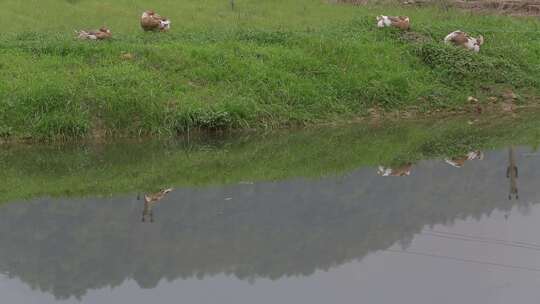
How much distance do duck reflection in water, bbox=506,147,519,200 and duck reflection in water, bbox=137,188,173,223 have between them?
12.9 ft

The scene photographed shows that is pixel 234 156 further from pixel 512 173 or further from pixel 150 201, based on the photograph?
pixel 512 173

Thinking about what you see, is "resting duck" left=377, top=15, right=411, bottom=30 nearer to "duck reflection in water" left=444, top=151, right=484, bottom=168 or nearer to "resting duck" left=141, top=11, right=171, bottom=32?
"resting duck" left=141, top=11, right=171, bottom=32

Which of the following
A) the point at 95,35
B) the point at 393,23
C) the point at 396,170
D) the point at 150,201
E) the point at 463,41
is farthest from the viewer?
the point at 393,23

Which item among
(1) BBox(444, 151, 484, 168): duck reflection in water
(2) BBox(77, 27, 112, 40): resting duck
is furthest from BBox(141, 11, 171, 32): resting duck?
(1) BBox(444, 151, 484, 168): duck reflection in water

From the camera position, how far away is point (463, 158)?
37.1 ft

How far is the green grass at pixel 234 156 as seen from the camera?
10180 millimetres

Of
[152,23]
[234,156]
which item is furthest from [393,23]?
[234,156]

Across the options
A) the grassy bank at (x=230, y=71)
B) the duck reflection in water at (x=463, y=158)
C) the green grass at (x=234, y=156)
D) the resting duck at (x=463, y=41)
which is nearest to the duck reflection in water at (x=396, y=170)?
the green grass at (x=234, y=156)

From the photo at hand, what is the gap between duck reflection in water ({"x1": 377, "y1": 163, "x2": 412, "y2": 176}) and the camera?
1045 centimetres

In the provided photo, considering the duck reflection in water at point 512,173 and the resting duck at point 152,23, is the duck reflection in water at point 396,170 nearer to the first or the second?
the duck reflection in water at point 512,173

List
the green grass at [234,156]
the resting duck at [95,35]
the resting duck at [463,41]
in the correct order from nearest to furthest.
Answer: the green grass at [234,156] < the resting duck at [95,35] < the resting duck at [463,41]

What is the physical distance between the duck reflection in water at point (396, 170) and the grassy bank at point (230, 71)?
2.89 meters

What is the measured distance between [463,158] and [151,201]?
4555 millimetres

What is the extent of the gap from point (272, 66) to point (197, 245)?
706 cm
